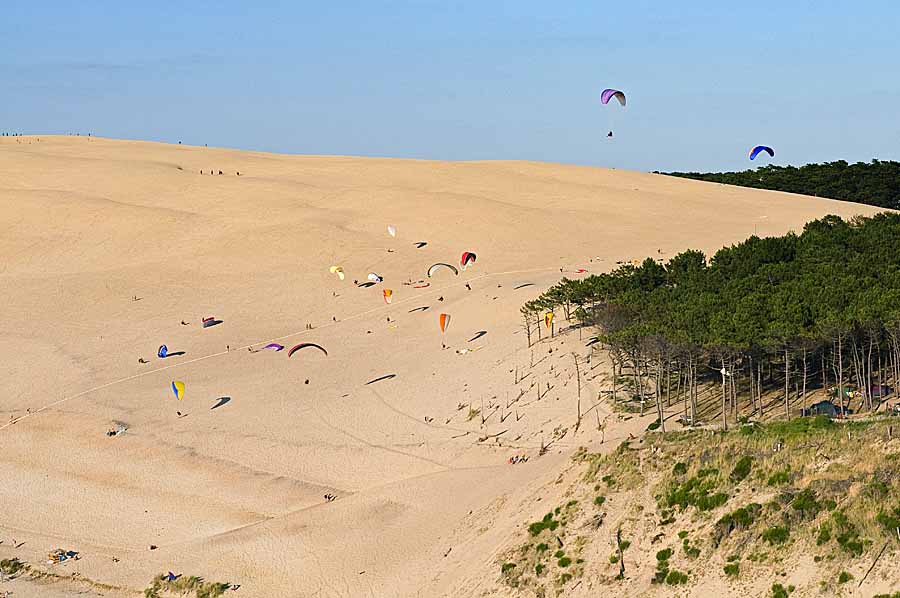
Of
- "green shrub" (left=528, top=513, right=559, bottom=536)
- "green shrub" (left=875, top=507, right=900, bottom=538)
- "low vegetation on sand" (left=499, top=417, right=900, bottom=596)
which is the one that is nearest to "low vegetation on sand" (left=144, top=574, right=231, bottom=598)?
"low vegetation on sand" (left=499, top=417, right=900, bottom=596)

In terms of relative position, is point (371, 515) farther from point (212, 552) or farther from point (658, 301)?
point (658, 301)

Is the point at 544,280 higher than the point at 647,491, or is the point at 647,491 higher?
the point at 544,280

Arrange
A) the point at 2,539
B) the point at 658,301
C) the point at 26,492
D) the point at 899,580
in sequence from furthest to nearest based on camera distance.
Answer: the point at 658,301
the point at 26,492
the point at 2,539
the point at 899,580

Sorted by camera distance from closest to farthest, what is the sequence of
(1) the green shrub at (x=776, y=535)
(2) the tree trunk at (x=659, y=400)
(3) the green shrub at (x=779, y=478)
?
1. (1) the green shrub at (x=776, y=535)
2. (3) the green shrub at (x=779, y=478)
3. (2) the tree trunk at (x=659, y=400)

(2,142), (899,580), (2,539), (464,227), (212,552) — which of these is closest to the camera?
(899,580)

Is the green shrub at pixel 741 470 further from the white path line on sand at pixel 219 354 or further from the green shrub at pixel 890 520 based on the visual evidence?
the white path line on sand at pixel 219 354

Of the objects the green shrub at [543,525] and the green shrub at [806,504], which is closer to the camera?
the green shrub at [806,504]

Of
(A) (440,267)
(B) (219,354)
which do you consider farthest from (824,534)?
(A) (440,267)

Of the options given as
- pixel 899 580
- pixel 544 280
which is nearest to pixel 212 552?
pixel 899 580

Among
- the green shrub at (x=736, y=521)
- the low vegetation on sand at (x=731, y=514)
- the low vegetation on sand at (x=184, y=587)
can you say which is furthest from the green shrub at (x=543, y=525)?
the low vegetation on sand at (x=184, y=587)
